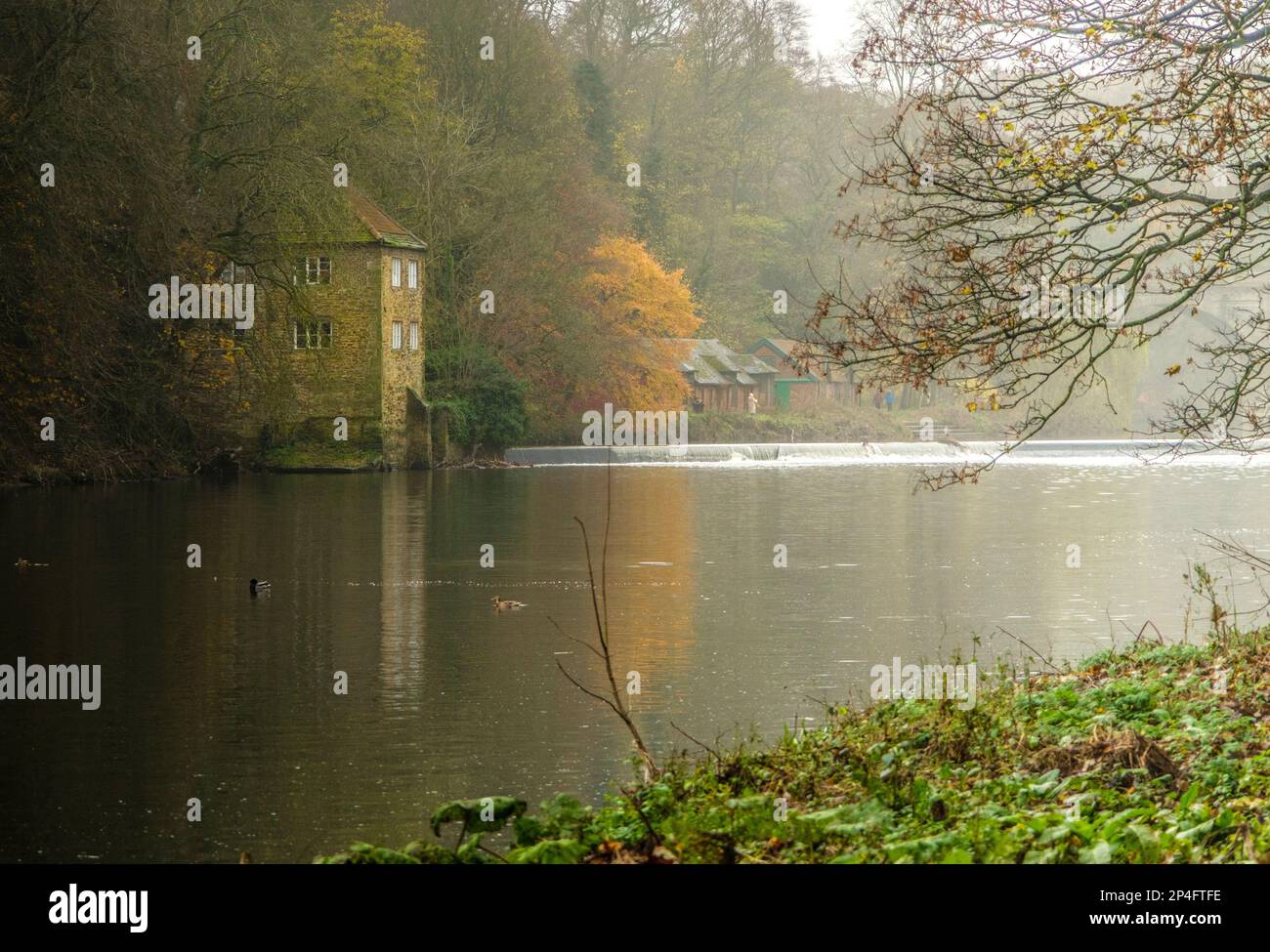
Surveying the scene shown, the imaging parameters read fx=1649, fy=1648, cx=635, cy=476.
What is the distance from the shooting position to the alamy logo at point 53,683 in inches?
583

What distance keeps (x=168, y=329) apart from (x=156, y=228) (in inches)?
168

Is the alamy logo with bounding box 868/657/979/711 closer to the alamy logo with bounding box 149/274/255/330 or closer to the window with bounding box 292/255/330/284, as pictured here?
Result: the alamy logo with bounding box 149/274/255/330

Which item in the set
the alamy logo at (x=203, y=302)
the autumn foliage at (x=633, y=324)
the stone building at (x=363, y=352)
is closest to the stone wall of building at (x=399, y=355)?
the stone building at (x=363, y=352)

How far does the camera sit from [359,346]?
5353 centimetres

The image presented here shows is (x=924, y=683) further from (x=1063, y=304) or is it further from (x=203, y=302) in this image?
(x=203, y=302)

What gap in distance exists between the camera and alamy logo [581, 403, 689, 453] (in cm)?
6650

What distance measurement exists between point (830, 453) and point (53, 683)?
195ft

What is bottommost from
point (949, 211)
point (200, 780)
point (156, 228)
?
point (200, 780)

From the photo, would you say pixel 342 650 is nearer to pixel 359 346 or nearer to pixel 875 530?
pixel 875 530

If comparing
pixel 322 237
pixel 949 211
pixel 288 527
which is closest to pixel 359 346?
pixel 322 237

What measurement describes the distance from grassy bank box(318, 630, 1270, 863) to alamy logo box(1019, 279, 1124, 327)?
2529 mm
